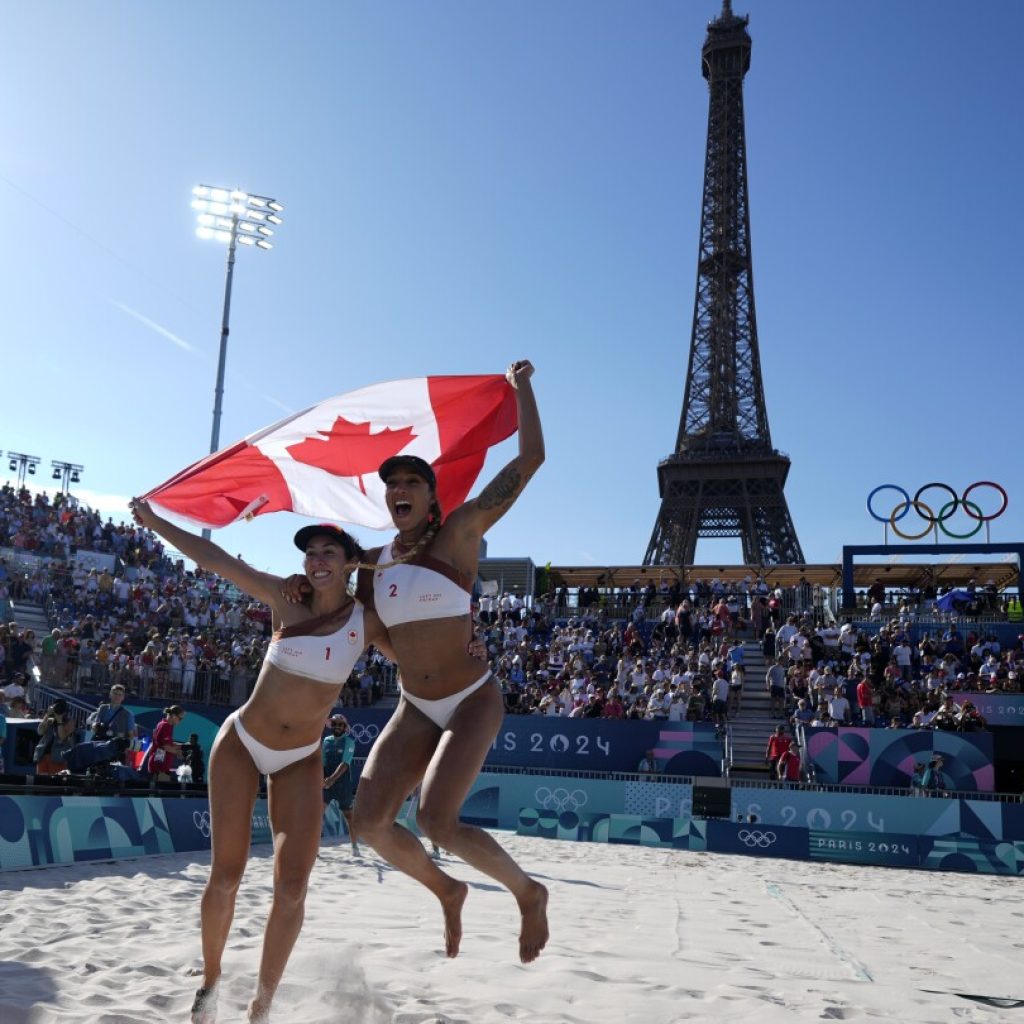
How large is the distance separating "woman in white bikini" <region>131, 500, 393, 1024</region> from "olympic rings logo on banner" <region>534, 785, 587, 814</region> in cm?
1441

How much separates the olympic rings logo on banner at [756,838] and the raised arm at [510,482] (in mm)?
12846

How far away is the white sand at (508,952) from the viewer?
4902mm

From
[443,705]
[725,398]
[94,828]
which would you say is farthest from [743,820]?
[725,398]

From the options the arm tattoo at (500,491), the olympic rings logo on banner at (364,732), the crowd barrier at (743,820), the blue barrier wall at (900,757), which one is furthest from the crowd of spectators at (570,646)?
the arm tattoo at (500,491)

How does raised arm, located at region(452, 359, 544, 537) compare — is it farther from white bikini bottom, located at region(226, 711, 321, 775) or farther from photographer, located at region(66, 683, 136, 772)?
photographer, located at region(66, 683, 136, 772)

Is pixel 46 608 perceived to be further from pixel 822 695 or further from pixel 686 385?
pixel 686 385

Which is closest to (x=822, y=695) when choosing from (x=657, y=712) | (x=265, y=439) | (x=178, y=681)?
(x=657, y=712)

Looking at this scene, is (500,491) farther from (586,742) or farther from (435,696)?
(586,742)

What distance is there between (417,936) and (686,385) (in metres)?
51.8

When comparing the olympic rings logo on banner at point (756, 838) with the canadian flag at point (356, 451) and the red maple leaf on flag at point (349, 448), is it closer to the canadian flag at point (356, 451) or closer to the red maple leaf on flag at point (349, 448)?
the canadian flag at point (356, 451)

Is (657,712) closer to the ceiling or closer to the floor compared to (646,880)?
closer to the ceiling

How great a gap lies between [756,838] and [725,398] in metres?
42.7

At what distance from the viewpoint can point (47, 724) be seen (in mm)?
12453

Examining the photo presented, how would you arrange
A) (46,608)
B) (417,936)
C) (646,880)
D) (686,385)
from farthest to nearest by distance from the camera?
(686,385) < (46,608) < (646,880) < (417,936)
